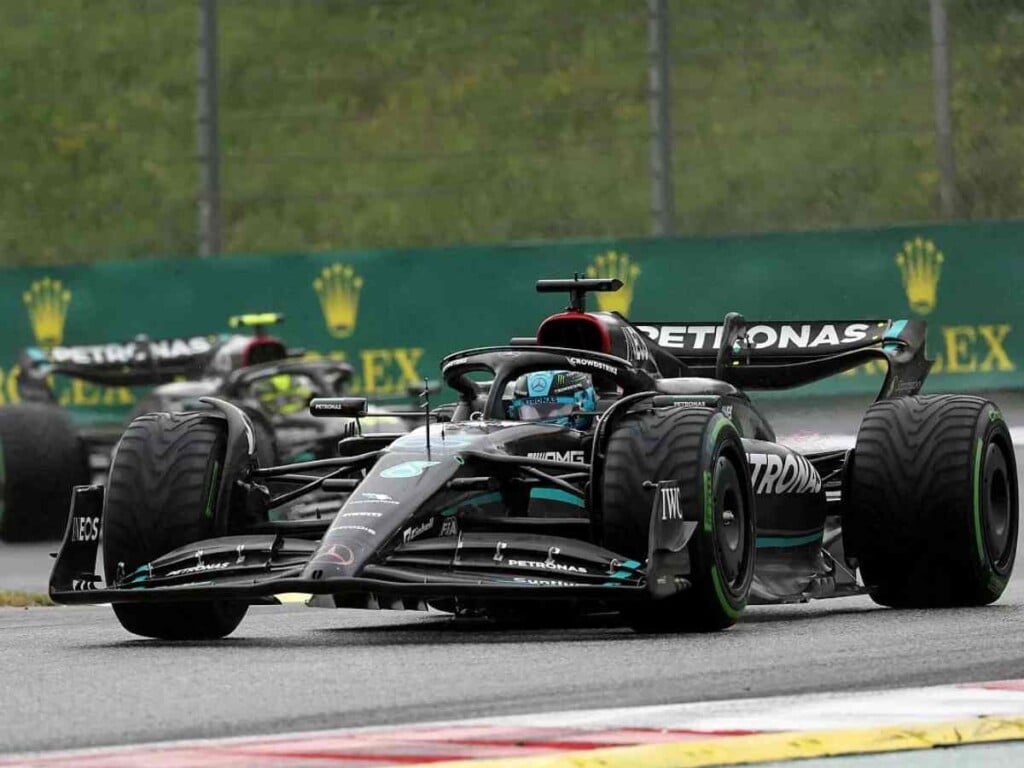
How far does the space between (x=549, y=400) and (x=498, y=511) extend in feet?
2.77

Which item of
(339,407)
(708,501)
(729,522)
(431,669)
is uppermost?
→ (339,407)

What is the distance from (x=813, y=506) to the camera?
10062mm

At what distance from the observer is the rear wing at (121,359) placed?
648 inches

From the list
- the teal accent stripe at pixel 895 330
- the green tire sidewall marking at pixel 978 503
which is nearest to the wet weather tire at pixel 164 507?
the green tire sidewall marking at pixel 978 503

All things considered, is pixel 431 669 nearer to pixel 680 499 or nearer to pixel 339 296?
pixel 680 499

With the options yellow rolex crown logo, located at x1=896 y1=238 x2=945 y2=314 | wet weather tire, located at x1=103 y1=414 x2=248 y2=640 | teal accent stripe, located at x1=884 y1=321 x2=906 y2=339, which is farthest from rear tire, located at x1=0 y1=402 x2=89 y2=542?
wet weather tire, located at x1=103 y1=414 x2=248 y2=640

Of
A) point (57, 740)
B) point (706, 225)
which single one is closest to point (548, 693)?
point (57, 740)

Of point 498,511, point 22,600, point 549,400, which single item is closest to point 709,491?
point 498,511

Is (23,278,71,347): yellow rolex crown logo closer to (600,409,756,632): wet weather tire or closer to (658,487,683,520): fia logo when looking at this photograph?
(600,409,756,632): wet weather tire

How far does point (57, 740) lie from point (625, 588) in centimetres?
275

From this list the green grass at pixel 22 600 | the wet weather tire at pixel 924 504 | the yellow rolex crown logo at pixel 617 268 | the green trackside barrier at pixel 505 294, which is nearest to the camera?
the wet weather tire at pixel 924 504

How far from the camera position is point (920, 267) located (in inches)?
583

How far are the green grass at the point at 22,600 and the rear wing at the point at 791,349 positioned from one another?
3.73 meters

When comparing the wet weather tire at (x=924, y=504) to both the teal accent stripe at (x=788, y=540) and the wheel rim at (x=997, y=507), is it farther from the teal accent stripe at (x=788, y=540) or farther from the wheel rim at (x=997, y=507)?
the teal accent stripe at (x=788, y=540)
